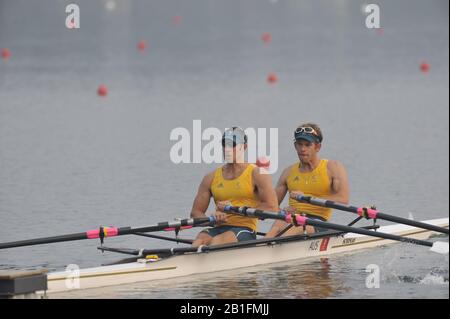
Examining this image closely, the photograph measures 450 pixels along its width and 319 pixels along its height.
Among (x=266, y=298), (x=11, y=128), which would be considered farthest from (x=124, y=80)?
(x=266, y=298)

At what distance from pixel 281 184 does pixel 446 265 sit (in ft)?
7.42

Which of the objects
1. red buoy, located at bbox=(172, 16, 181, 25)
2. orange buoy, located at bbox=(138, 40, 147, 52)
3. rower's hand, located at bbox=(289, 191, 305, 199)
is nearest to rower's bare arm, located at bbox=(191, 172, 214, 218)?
rower's hand, located at bbox=(289, 191, 305, 199)

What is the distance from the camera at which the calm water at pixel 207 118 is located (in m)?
14.5

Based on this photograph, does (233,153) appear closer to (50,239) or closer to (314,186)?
(314,186)

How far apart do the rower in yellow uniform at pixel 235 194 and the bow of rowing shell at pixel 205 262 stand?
0.73ft

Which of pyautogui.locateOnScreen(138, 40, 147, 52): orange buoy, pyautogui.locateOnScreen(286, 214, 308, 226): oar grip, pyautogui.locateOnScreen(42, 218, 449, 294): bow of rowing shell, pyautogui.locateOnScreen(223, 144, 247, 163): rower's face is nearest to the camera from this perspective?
pyautogui.locateOnScreen(42, 218, 449, 294): bow of rowing shell

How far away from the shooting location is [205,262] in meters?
13.5

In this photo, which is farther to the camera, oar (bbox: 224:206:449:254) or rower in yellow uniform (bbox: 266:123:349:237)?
rower in yellow uniform (bbox: 266:123:349:237)

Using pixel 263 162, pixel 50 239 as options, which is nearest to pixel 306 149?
pixel 50 239

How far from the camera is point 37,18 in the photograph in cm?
6012

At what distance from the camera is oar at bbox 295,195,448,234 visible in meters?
13.7

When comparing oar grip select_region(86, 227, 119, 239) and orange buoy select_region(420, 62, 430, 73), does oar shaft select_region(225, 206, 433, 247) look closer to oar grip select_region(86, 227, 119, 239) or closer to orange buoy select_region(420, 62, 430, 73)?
oar grip select_region(86, 227, 119, 239)

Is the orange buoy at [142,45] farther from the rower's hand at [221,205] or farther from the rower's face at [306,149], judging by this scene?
the rower's hand at [221,205]
